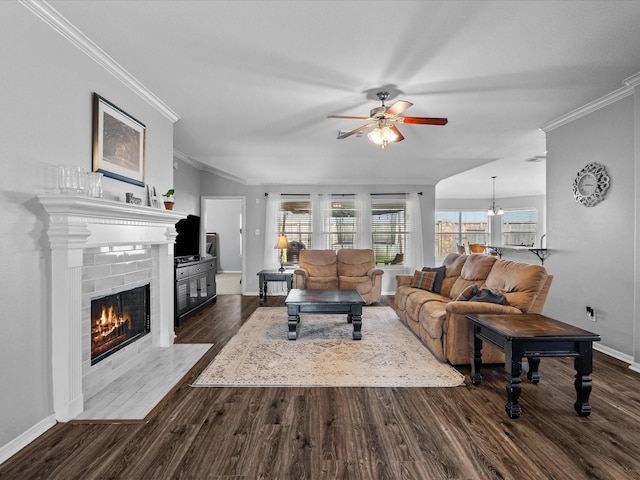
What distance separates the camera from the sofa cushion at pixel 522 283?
2980 millimetres


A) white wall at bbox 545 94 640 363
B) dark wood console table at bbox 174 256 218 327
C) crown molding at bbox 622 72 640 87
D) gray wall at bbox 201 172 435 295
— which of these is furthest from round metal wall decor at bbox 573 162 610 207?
dark wood console table at bbox 174 256 218 327

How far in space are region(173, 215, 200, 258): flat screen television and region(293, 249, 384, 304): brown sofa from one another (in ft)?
6.01

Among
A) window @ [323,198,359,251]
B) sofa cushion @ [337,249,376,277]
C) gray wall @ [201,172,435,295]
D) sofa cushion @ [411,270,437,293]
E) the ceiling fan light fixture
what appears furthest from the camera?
window @ [323,198,359,251]

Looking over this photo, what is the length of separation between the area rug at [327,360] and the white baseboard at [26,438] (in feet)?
3.06

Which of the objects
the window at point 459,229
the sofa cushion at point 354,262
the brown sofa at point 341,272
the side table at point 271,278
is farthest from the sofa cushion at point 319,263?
the window at point 459,229

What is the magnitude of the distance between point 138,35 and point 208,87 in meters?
0.79

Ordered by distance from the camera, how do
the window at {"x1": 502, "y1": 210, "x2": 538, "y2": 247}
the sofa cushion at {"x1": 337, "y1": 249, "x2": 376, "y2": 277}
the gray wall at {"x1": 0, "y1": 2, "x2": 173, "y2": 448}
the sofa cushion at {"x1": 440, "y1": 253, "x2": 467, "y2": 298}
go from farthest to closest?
the window at {"x1": 502, "y1": 210, "x2": 538, "y2": 247} → the sofa cushion at {"x1": 337, "y1": 249, "x2": 376, "y2": 277} → the sofa cushion at {"x1": 440, "y1": 253, "x2": 467, "y2": 298} → the gray wall at {"x1": 0, "y1": 2, "x2": 173, "y2": 448}

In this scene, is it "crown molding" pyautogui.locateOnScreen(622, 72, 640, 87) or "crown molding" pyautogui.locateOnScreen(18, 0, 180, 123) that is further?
"crown molding" pyautogui.locateOnScreen(622, 72, 640, 87)

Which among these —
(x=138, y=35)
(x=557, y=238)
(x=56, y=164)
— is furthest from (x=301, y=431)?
(x=557, y=238)

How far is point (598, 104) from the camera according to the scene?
347 cm

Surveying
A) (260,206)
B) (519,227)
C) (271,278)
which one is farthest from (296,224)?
(519,227)

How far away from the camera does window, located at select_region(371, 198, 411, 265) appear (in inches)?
286

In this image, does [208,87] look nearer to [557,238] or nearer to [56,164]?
[56,164]

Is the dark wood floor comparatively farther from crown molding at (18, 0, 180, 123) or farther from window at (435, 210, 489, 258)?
window at (435, 210, 489, 258)
